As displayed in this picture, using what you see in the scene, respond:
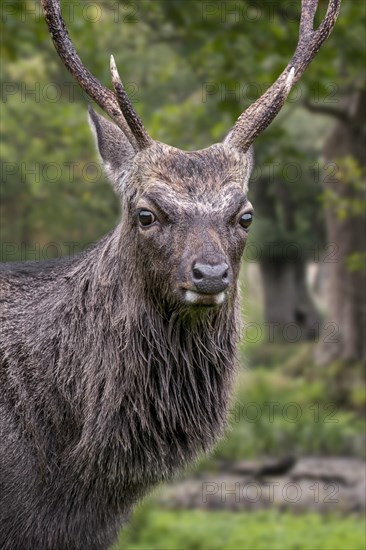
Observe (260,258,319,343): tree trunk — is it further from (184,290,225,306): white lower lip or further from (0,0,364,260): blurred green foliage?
(184,290,225,306): white lower lip

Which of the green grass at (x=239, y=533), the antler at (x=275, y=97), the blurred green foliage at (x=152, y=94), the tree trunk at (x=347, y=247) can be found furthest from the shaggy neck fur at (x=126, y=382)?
the tree trunk at (x=347, y=247)

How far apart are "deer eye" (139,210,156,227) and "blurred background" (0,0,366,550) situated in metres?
3.88

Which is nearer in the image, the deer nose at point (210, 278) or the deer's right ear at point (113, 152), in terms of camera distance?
the deer nose at point (210, 278)

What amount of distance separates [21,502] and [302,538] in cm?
586

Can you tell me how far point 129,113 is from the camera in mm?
4566

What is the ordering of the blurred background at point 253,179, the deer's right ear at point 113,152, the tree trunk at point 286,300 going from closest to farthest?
the deer's right ear at point 113,152
the blurred background at point 253,179
the tree trunk at point 286,300

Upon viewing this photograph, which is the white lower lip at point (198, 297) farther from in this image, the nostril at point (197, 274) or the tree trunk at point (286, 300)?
the tree trunk at point (286, 300)

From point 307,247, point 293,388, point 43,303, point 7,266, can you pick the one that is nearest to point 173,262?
point 43,303

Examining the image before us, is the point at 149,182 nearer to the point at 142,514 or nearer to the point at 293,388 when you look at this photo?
the point at 142,514

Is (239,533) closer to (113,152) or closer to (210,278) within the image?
(113,152)

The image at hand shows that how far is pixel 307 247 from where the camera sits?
23188 millimetres

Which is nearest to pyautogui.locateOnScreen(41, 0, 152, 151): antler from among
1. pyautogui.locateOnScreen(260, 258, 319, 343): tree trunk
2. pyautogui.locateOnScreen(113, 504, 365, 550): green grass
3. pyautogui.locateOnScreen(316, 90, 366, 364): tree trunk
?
pyautogui.locateOnScreen(113, 504, 365, 550): green grass

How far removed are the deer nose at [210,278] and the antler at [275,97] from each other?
1.02 metres

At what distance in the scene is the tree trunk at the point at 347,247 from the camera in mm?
15320
